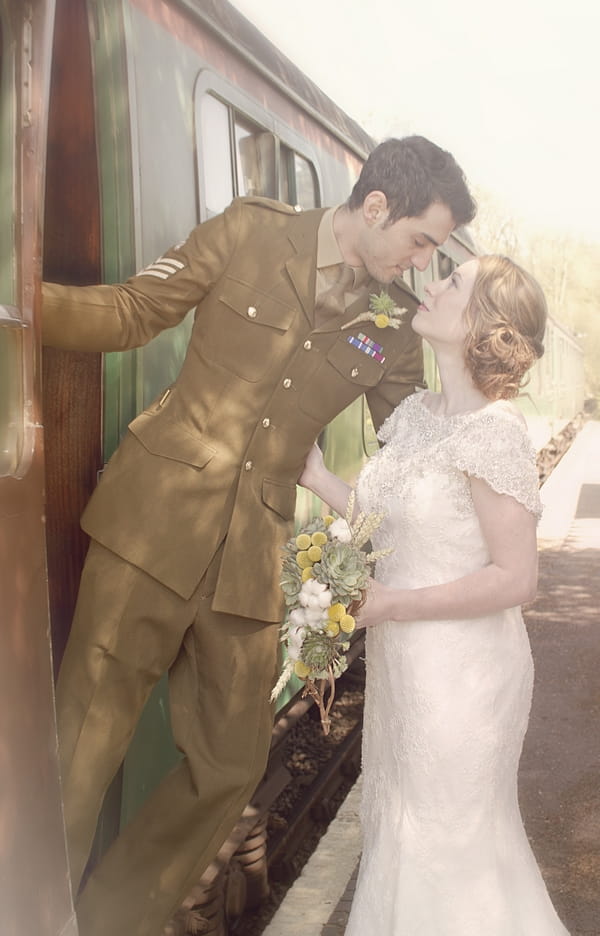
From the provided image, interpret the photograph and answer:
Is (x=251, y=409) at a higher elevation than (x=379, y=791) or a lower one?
higher

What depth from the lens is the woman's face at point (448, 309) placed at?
2797 millimetres

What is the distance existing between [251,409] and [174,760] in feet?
4.20

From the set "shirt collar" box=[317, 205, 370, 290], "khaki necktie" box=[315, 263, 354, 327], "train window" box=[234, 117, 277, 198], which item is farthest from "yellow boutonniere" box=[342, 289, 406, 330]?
"train window" box=[234, 117, 277, 198]

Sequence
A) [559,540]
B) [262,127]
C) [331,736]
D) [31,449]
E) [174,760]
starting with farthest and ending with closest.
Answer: [559,540] → [331,736] → [262,127] → [174,760] → [31,449]

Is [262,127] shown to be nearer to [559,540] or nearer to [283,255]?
[283,255]

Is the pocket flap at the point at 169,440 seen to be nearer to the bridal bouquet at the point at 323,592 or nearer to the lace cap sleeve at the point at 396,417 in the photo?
the bridal bouquet at the point at 323,592

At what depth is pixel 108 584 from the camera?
2.93 m

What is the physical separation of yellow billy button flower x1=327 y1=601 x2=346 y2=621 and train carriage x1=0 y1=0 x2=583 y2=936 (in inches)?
29.6

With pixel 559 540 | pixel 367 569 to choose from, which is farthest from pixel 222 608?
pixel 559 540

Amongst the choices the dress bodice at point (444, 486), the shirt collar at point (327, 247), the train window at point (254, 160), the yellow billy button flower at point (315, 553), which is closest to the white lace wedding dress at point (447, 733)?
the dress bodice at point (444, 486)

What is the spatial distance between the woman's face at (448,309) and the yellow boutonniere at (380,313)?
28 cm

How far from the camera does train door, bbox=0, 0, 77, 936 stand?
1.90 m

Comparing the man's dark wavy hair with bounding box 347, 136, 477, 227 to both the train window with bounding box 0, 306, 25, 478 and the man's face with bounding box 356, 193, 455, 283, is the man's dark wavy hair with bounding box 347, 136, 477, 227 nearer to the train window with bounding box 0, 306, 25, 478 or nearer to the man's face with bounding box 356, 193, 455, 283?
the man's face with bounding box 356, 193, 455, 283

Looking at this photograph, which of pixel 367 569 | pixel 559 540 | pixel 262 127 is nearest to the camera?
pixel 367 569
